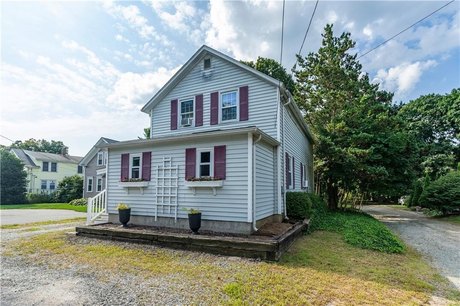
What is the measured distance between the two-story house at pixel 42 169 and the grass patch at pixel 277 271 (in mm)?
31697

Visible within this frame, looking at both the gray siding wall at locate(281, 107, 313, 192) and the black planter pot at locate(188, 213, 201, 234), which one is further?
the gray siding wall at locate(281, 107, 313, 192)

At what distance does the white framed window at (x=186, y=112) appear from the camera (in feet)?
38.1

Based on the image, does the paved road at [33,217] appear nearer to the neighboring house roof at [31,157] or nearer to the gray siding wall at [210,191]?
the gray siding wall at [210,191]

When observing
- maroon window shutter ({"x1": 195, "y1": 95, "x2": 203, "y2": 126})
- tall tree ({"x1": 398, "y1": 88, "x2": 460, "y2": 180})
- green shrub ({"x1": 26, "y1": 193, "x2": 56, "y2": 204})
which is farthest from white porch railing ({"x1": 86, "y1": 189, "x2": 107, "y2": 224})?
tall tree ({"x1": 398, "y1": 88, "x2": 460, "y2": 180})

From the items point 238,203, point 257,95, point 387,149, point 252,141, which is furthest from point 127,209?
point 387,149

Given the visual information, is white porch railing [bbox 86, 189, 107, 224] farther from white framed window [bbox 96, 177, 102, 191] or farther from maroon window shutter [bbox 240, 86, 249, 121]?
white framed window [bbox 96, 177, 102, 191]

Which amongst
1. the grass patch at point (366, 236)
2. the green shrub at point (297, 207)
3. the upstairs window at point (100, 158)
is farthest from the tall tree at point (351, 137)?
the upstairs window at point (100, 158)

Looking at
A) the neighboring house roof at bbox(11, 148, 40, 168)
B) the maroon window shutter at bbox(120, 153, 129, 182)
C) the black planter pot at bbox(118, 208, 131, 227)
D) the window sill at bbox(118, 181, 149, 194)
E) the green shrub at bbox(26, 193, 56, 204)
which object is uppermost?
the neighboring house roof at bbox(11, 148, 40, 168)

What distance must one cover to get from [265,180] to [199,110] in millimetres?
4816

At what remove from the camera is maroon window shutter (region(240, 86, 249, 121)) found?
33.6 feet

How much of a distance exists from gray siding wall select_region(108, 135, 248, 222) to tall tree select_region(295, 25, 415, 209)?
342 inches

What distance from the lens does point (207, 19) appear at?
1200cm

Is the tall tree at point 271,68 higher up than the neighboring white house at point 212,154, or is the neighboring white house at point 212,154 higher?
the tall tree at point 271,68

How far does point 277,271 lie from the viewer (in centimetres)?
514
